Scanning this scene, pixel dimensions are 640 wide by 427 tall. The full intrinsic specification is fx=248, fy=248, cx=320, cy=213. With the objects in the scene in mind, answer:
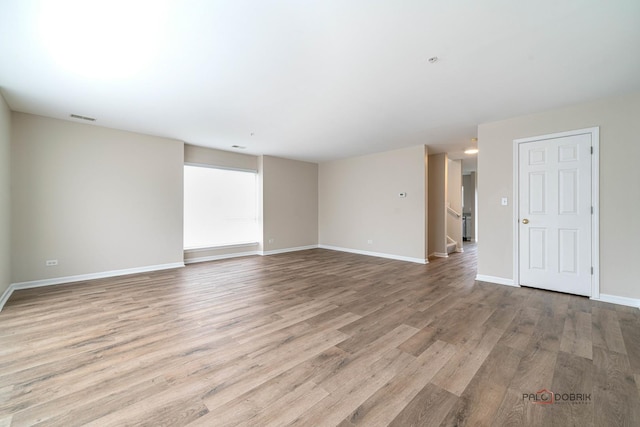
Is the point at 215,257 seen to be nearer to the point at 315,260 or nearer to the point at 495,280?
the point at 315,260

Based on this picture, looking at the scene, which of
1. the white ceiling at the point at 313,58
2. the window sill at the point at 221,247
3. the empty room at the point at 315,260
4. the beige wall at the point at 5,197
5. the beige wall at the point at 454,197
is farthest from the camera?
the beige wall at the point at 454,197

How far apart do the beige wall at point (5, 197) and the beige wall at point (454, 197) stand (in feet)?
29.8

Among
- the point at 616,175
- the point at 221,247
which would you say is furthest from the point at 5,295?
the point at 616,175

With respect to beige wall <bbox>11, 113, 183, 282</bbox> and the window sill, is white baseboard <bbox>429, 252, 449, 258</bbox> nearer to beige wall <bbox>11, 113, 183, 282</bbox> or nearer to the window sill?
the window sill

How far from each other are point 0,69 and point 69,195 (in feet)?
7.13

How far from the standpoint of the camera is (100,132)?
4477 millimetres

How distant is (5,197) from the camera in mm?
3520

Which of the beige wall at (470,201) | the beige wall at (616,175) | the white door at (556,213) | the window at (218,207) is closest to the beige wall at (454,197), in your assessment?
the beige wall at (470,201)

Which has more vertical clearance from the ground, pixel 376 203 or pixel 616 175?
pixel 616 175

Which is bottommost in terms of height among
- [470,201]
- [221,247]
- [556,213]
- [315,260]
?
[315,260]

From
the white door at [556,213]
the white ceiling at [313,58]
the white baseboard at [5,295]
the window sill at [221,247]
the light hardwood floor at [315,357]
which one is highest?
the white ceiling at [313,58]

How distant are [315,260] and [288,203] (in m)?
2.09

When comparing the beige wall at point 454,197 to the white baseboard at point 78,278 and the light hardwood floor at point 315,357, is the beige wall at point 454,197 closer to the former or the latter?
the light hardwood floor at point 315,357

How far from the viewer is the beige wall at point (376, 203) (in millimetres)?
5793
